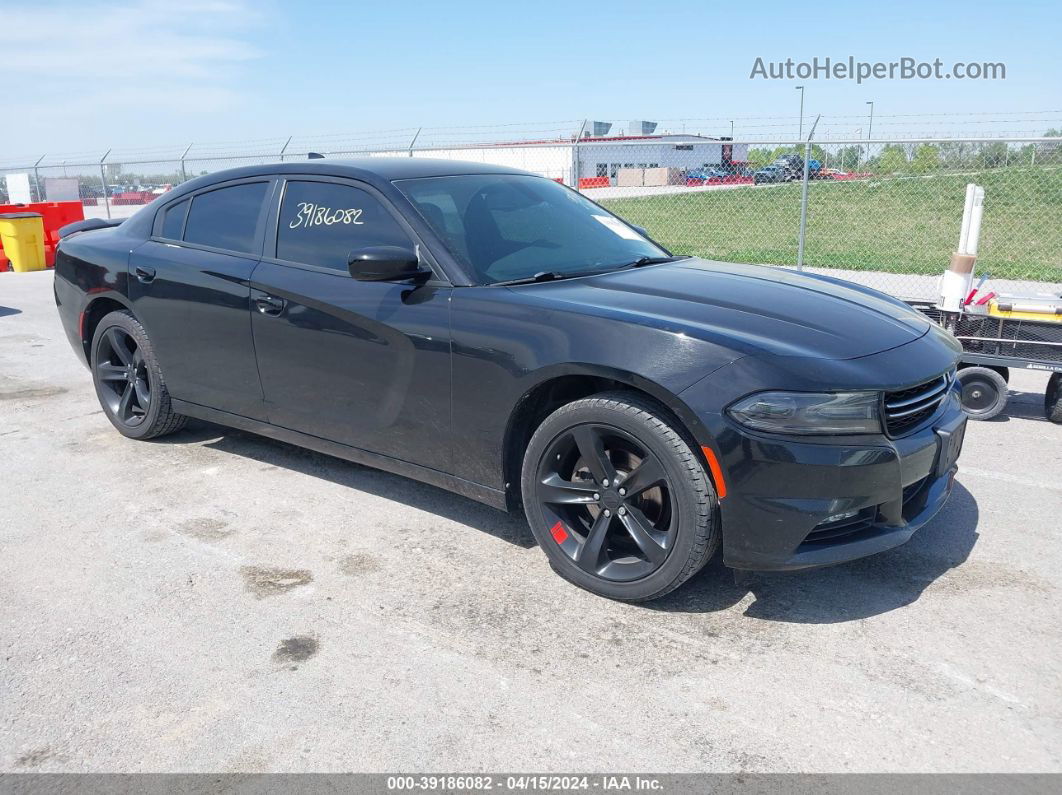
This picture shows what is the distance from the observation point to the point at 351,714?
104 inches

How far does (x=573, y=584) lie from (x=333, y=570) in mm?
1002

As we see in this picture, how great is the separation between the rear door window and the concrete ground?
1.23 meters

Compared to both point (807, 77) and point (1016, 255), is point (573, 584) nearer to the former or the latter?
point (807, 77)

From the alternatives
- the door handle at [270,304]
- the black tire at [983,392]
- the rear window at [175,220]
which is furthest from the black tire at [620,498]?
the black tire at [983,392]

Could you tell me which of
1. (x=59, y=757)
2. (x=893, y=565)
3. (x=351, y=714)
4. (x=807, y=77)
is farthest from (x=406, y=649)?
(x=807, y=77)

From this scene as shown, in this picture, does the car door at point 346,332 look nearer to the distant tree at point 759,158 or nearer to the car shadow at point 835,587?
the car shadow at point 835,587

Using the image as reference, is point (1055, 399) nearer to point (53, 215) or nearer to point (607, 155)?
point (607, 155)

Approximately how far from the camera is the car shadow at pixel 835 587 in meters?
3.26

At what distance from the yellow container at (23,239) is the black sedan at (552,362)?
12038mm

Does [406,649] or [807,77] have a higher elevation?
[807,77]

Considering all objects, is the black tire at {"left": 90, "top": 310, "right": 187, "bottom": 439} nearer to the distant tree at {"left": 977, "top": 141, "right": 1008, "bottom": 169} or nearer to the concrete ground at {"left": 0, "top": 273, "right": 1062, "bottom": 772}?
the concrete ground at {"left": 0, "top": 273, "right": 1062, "bottom": 772}

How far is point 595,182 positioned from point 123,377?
465 inches

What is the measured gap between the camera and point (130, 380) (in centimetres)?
524

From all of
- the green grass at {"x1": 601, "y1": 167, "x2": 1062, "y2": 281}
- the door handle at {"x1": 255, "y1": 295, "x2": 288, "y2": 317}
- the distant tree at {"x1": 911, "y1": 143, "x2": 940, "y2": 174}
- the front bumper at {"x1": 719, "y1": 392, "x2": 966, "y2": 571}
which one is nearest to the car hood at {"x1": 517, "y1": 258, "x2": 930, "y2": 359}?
the front bumper at {"x1": 719, "y1": 392, "x2": 966, "y2": 571}
